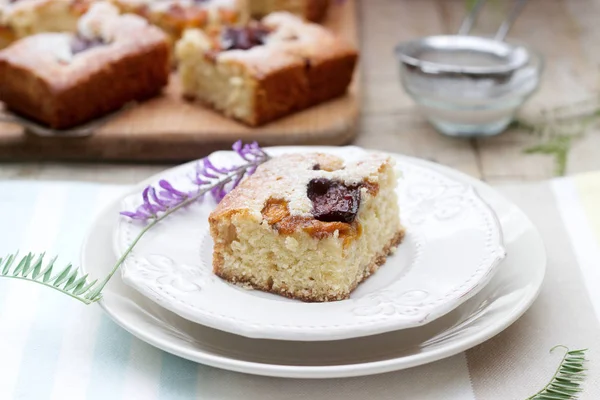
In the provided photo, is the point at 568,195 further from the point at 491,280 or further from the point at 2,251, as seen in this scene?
the point at 2,251

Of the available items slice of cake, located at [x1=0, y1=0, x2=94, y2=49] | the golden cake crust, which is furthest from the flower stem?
slice of cake, located at [x1=0, y1=0, x2=94, y2=49]

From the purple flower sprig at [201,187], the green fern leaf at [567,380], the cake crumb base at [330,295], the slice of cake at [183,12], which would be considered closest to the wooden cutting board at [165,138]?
the slice of cake at [183,12]

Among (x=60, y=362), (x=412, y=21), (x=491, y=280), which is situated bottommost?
(x=412, y=21)

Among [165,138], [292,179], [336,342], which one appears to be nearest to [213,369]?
[336,342]

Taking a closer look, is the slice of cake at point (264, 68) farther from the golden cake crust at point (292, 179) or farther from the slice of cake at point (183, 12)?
the golden cake crust at point (292, 179)

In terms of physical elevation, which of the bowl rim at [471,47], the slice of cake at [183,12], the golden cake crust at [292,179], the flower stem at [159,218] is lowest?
the slice of cake at [183,12]

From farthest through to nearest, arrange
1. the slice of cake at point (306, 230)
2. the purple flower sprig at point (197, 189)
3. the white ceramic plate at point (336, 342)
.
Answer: the purple flower sprig at point (197, 189) → the slice of cake at point (306, 230) → the white ceramic plate at point (336, 342)

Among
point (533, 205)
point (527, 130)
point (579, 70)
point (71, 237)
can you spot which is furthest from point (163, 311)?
point (579, 70)

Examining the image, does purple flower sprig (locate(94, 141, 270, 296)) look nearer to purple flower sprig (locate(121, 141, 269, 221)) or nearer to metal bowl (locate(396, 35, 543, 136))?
purple flower sprig (locate(121, 141, 269, 221))
